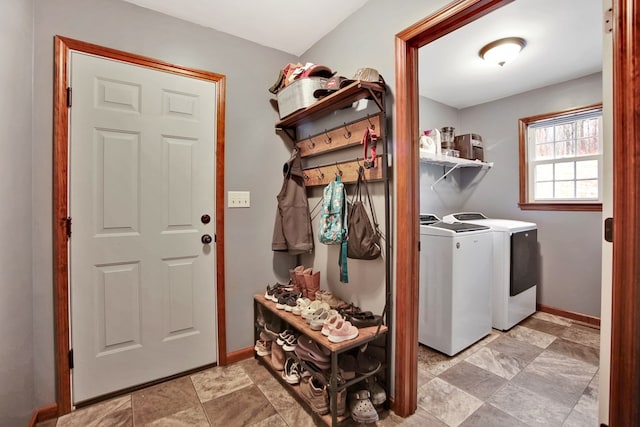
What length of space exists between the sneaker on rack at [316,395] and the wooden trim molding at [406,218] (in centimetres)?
40

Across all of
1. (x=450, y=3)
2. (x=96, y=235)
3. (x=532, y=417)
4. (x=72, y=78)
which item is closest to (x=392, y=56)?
(x=450, y=3)

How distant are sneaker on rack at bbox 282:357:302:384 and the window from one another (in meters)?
2.99

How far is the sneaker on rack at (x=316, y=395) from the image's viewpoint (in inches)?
57.3

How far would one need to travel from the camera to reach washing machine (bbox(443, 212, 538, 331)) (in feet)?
8.43

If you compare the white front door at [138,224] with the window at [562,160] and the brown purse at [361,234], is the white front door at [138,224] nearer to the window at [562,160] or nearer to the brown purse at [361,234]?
the brown purse at [361,234]

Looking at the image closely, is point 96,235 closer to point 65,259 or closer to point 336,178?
point 65,259

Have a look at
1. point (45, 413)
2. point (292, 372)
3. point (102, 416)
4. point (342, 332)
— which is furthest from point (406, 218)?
point (45, 413)

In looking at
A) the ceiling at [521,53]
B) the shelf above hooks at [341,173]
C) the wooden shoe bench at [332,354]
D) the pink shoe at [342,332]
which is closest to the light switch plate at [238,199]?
the shelf above hooks at [341,173]

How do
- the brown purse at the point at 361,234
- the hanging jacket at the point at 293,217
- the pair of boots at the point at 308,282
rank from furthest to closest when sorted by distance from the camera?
1. the hanging jacket at the point at 293,217
2. the pair of boots at the point at 308,282
3. the brown purse at the point at 361,234

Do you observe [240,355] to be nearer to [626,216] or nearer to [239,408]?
[239,408]

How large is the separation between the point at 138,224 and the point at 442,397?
2.14 m

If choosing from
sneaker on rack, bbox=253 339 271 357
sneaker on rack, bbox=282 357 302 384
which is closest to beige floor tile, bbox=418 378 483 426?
sneaker on rack, bbox=282 357 302 384

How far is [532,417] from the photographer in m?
1.54

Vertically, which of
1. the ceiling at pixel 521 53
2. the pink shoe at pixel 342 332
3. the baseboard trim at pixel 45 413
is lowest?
the baseboard trim at pixel 45 413
